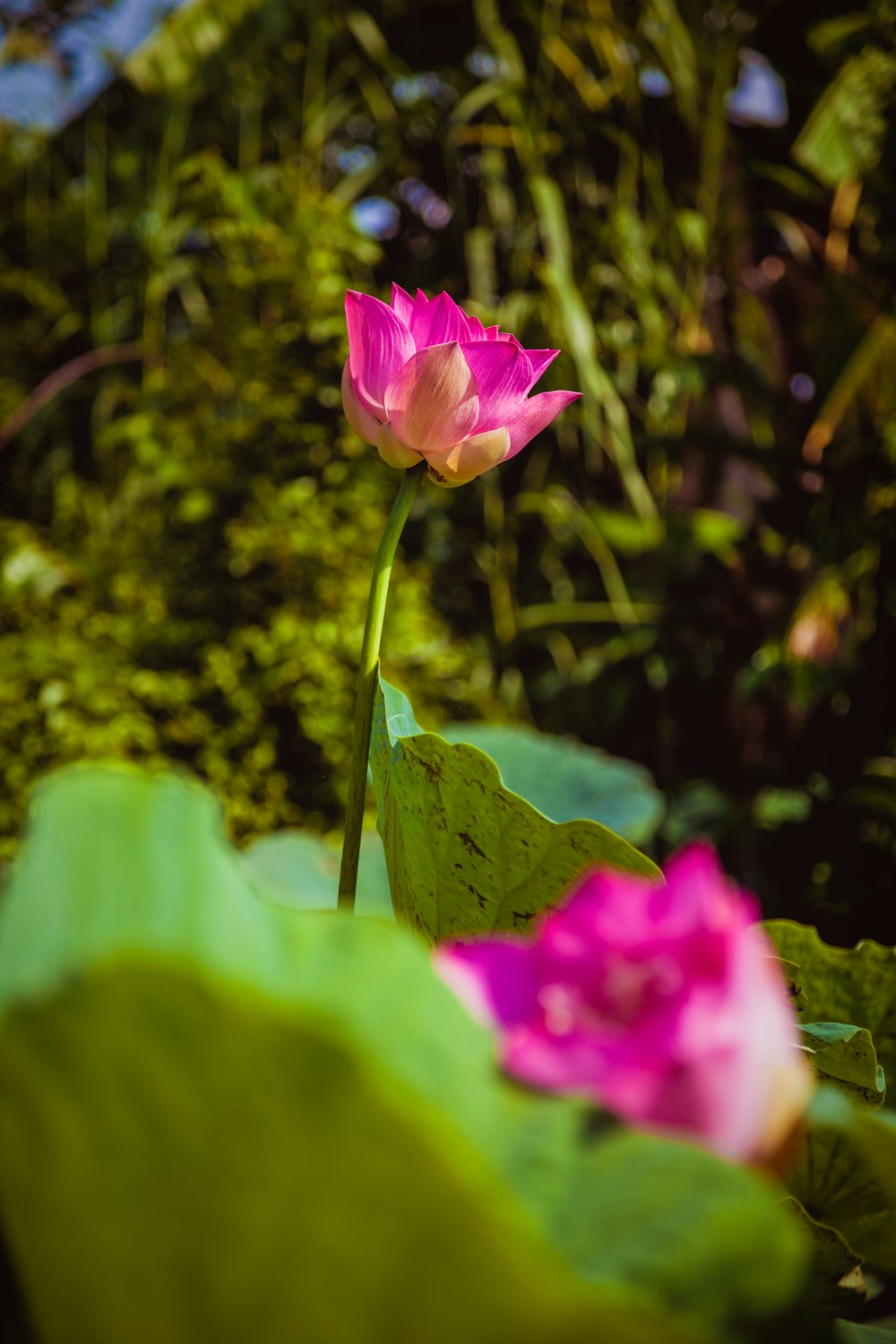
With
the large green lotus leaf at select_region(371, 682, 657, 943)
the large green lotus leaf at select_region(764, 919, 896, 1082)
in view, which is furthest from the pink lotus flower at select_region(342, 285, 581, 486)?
the large green lotus leaf at select_region(764, 919, 896, 1082)

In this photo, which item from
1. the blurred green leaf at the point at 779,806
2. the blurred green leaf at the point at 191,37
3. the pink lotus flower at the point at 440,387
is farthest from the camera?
the blurred green leaf at the point at 191,37

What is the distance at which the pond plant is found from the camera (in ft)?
0.42

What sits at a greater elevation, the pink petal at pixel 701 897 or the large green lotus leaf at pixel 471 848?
the pink petal at pixel 701 897

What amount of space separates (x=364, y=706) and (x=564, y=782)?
383 millimetres

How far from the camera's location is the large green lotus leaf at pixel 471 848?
Answer: 314mm

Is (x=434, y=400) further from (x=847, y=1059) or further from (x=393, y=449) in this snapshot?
(x=847, y=1059)

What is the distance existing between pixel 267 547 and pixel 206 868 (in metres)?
1.35

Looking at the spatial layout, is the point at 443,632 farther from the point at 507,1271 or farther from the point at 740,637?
the point at 507,1271

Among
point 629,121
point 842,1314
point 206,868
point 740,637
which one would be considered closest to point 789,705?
point 740,637

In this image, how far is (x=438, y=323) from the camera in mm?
366

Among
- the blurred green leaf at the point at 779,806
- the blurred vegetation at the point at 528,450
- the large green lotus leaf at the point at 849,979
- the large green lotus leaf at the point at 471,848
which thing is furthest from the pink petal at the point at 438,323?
the blurred green leaf at the point at 779,806

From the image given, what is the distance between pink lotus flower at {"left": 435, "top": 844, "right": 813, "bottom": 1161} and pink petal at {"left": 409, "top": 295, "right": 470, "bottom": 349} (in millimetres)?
249

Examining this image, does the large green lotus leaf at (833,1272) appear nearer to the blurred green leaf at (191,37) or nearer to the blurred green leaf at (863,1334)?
the blurred green leaf at (863,1334)

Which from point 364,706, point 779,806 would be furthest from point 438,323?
point 779,806
